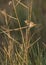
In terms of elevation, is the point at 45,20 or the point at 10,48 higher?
the point at 10,48

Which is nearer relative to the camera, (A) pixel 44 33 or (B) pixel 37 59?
(B) pixel 37 59

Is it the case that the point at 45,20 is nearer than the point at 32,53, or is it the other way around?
the point at 32,53

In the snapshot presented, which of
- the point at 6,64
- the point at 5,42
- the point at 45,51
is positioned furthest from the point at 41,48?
the point at 6,64

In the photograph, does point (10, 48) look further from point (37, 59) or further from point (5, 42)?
point (5, 42)

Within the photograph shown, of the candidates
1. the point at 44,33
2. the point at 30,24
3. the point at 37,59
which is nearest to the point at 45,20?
the point at 44,33

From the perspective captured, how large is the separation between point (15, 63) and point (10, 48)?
19cm

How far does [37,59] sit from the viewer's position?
3.39m

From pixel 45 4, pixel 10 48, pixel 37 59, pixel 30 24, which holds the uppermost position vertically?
pixel 30 24

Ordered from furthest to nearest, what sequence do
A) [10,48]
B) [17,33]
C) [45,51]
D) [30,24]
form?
[17,33] < [45,51] < [10,48] < [30,24]

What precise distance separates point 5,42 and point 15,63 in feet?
2.04

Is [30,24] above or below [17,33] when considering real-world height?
above

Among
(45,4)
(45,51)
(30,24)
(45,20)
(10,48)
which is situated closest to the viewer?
(30,24)

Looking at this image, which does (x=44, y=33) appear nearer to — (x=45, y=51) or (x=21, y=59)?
(x=45, y=51)

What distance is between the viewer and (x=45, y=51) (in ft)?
12.2
